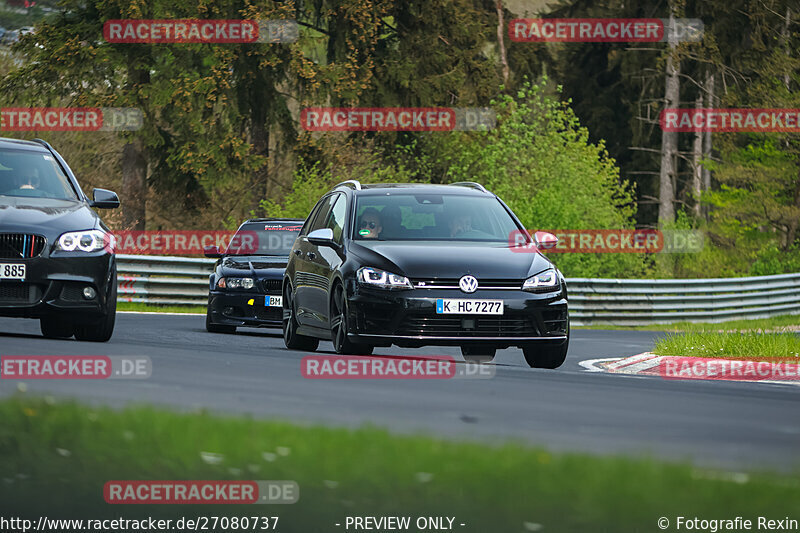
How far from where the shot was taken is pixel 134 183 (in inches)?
1679

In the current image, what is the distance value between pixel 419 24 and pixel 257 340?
31643 mm

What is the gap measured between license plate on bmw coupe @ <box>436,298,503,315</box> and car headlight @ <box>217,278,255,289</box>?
6672 millimetres

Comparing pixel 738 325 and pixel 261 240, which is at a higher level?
pixel 261 240

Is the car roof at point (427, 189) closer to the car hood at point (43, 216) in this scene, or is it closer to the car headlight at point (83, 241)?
the car headlight at point (83, 241)

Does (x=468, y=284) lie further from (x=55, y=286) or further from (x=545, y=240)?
(x=55, y=286)

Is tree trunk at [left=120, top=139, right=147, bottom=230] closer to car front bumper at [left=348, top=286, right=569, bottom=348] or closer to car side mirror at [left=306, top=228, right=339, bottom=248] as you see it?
car side mirror at [left=306, top=228, right=339, bottom=248]

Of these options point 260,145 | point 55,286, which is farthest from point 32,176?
point 260,145

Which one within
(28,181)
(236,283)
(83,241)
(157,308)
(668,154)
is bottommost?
(157,308)

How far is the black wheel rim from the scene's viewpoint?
41.5ft

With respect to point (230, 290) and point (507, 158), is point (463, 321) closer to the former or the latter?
point (230, 290)

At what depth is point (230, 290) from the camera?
18.6 metres

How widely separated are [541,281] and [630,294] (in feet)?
66.1

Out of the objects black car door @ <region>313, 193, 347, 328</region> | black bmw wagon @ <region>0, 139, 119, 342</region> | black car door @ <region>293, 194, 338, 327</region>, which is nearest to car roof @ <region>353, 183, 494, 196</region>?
black car door @ <region>313, 193, 347, 328</region>

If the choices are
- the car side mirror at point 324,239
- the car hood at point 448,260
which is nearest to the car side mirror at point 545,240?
the car hood at point 448,260
